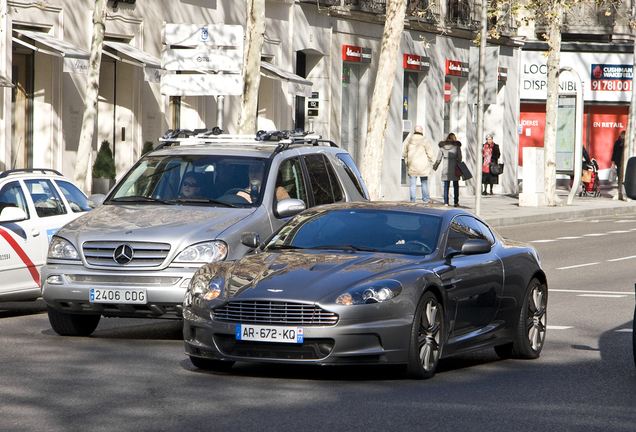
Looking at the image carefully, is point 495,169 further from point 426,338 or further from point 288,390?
point 288,390

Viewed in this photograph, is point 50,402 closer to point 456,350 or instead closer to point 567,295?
point 456,350

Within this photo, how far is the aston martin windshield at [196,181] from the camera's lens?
10742mm

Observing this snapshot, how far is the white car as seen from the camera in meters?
11.4

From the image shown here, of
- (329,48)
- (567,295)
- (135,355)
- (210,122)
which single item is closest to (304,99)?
(329,48)

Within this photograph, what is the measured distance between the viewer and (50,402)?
23.4ft

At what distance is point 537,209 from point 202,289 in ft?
84.4

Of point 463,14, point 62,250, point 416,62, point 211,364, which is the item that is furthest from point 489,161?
point 211,364

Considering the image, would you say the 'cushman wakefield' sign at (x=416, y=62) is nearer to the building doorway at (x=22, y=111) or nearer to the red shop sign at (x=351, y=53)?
the red shop sign at (x=351, y=53)

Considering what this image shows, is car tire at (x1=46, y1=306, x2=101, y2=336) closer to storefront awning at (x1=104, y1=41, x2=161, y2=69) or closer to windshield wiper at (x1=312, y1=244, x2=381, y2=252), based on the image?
windshield wiper at (x1=312, y1=244, x2=381, y2=252)

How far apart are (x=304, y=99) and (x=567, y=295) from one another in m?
20.2

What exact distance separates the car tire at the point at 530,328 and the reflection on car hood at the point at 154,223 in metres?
2.57

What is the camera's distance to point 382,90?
26469mm

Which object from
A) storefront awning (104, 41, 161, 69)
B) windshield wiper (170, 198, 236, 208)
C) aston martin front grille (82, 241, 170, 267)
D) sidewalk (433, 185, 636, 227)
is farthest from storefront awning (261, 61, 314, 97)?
aston martin front grille (82, 241, 170, 267)

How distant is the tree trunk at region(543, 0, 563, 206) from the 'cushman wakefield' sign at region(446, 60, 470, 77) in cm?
550
